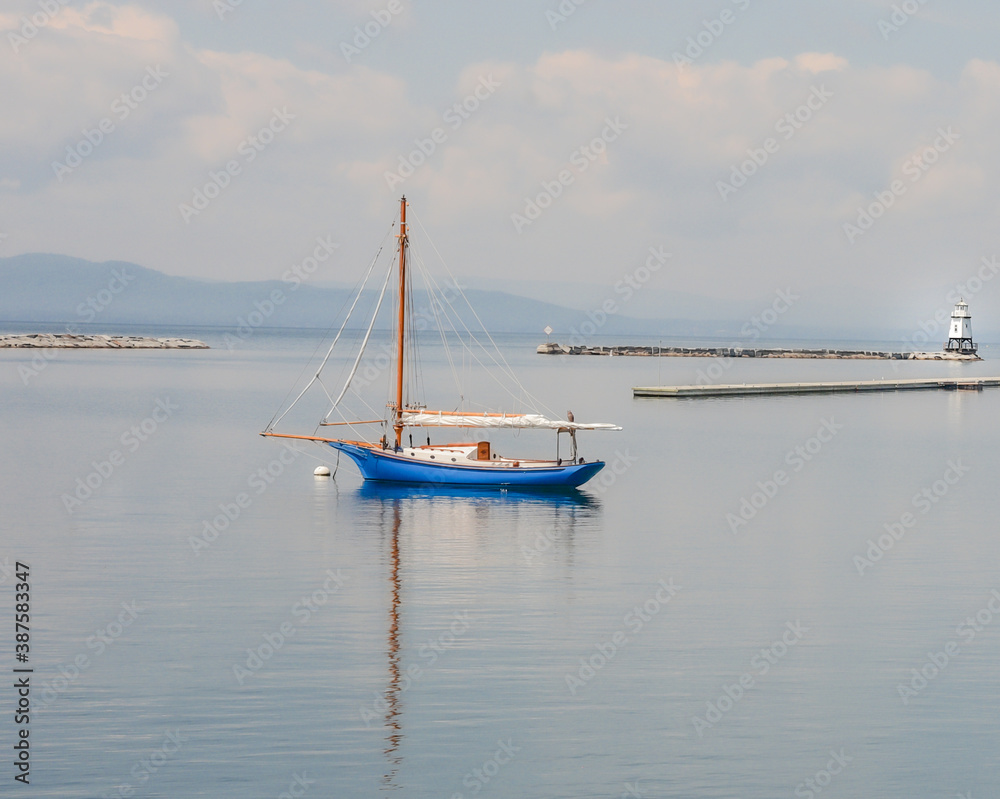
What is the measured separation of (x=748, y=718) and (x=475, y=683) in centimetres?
509

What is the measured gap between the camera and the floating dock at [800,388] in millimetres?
113312

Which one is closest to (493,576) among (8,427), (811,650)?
(811,650)

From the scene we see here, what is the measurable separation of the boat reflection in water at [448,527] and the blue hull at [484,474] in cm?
40

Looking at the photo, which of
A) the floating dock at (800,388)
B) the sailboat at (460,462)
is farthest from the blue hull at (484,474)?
the floating dock at (800,388)

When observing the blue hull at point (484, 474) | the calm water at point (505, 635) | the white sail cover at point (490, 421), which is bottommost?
the calm water at point (505, 635)

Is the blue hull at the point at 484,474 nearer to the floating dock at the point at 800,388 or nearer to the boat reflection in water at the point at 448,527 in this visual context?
the boat reflection in water at the point at 448,527

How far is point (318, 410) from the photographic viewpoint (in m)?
94.4

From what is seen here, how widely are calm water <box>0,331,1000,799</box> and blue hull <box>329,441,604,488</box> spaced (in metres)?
1.06

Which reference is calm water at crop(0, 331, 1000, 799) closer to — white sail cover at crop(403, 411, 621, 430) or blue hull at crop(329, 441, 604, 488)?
blue hull at crop(329, 441, 604, 488)

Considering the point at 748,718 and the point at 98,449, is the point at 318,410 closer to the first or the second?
the point at 98,449

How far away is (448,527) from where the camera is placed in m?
39.8

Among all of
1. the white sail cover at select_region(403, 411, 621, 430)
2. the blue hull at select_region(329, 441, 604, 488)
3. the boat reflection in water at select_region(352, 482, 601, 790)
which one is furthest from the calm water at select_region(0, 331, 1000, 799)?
the white sail cover at select_region(403, 411, 621, 430)

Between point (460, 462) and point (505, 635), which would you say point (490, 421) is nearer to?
point (460, 462)

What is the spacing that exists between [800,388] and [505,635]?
9945 cm
